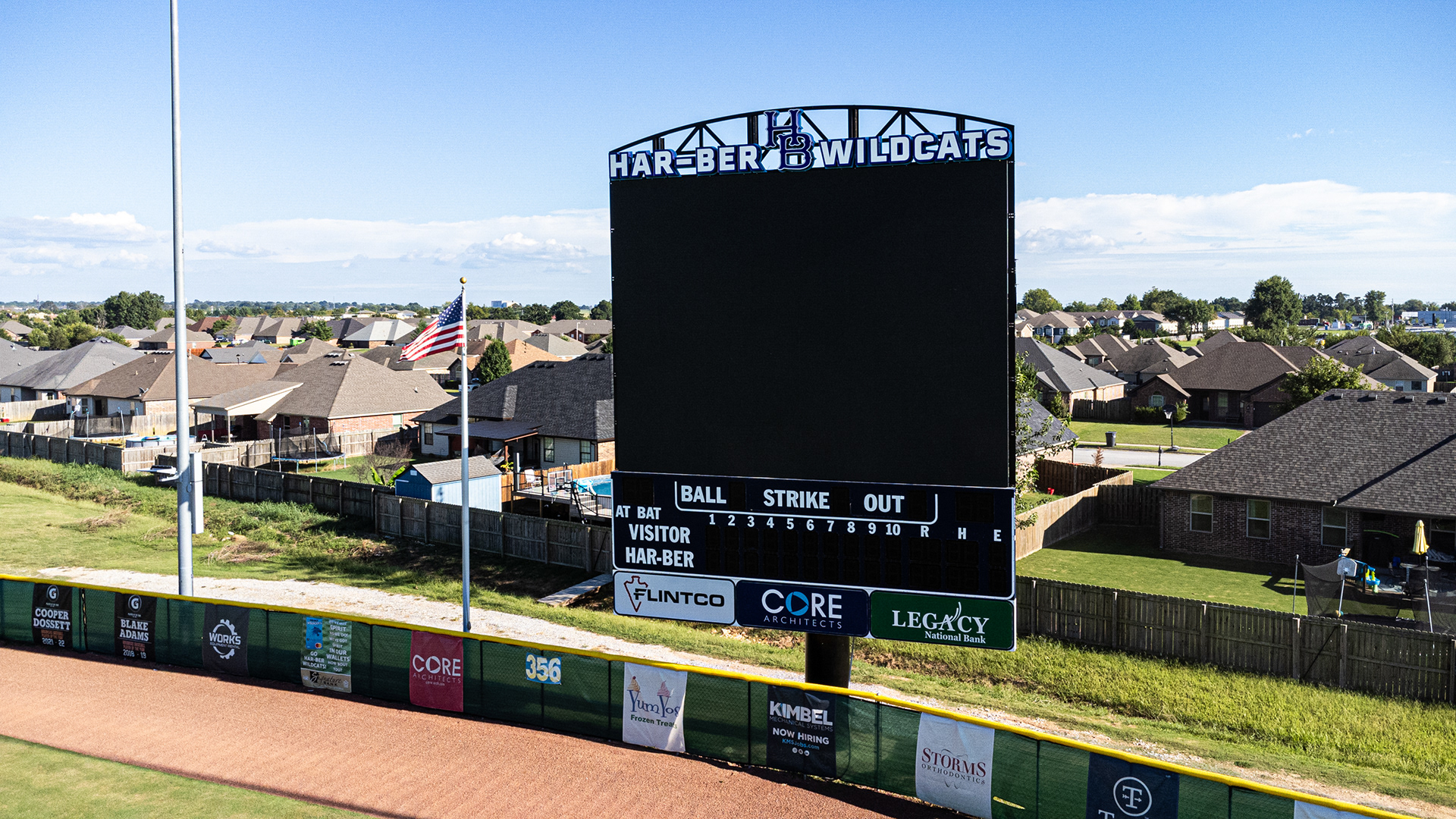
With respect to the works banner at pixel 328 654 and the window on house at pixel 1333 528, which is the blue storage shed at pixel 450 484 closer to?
the works banner at pixel 328 654

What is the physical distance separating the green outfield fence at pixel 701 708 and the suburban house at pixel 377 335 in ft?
450

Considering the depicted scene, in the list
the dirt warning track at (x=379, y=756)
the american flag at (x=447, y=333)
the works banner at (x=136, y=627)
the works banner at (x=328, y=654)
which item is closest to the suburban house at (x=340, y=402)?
the works banner at (x=136, y=627)

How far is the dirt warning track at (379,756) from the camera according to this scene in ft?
45.2

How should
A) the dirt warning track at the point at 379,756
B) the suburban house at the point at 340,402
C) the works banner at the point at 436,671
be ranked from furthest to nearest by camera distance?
the suburban house at the point at 340,402 → the works banner at the point at 436,671 → the dirt warning track at the point at 379,756

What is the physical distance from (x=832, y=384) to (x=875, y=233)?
2126mm

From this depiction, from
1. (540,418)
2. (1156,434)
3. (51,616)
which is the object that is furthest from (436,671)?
(1156,434)

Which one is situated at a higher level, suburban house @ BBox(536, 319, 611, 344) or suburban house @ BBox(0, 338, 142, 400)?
suburban house @ BBox(536, 319, 611, 344)

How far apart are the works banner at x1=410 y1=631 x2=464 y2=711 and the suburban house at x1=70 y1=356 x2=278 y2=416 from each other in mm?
49734

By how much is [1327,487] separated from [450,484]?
28.9m

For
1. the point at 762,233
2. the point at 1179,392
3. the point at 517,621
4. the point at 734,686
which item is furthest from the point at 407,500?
the point at 1179,392

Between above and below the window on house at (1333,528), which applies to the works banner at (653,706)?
below

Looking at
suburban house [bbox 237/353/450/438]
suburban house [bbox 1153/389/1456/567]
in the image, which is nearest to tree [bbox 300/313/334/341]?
suburban house [bbox 237/353/450/438]

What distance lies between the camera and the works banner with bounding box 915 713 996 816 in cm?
1298

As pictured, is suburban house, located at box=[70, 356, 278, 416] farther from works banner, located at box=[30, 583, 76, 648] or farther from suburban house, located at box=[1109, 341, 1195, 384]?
suburban house, located at box=[1109, 341, 1195, 384]
